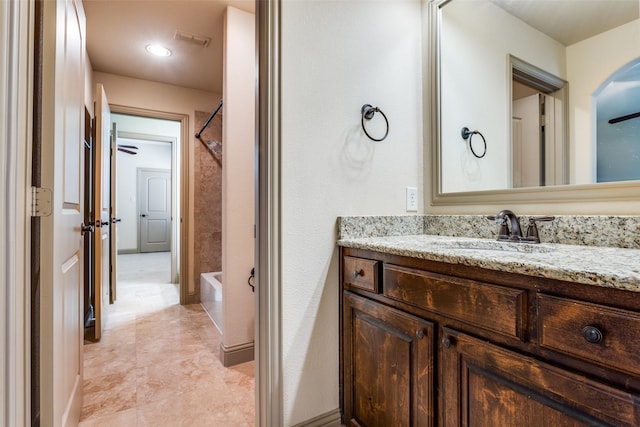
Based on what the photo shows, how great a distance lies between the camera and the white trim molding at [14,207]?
80 centimetres

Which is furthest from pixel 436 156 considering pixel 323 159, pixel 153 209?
pixel 153 209

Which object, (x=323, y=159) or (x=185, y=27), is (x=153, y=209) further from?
(x=323, y=159)

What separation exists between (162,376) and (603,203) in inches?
91.4

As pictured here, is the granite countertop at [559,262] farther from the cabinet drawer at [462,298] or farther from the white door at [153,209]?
the white door at [153,209]

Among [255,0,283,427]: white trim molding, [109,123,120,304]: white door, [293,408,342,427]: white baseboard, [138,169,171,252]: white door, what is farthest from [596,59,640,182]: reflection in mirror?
[138,169,171,252]: white door

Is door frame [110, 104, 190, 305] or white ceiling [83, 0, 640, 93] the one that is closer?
white ceiling [83, 0, 640, 93]

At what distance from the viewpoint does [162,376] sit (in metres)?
1.83

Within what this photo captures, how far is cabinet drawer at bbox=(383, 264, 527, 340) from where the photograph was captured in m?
0.72

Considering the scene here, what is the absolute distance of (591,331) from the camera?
590mm

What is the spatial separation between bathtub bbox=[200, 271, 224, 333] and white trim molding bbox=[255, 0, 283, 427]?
1.45 meters

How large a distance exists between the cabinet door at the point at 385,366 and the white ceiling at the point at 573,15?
1.25m

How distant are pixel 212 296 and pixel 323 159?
2065mm

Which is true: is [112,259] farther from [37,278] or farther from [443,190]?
[443,190]

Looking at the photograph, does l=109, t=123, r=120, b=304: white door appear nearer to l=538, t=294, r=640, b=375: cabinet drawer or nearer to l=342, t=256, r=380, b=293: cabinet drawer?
l=342, t=256, r=380, b=293: cabinet drawer
